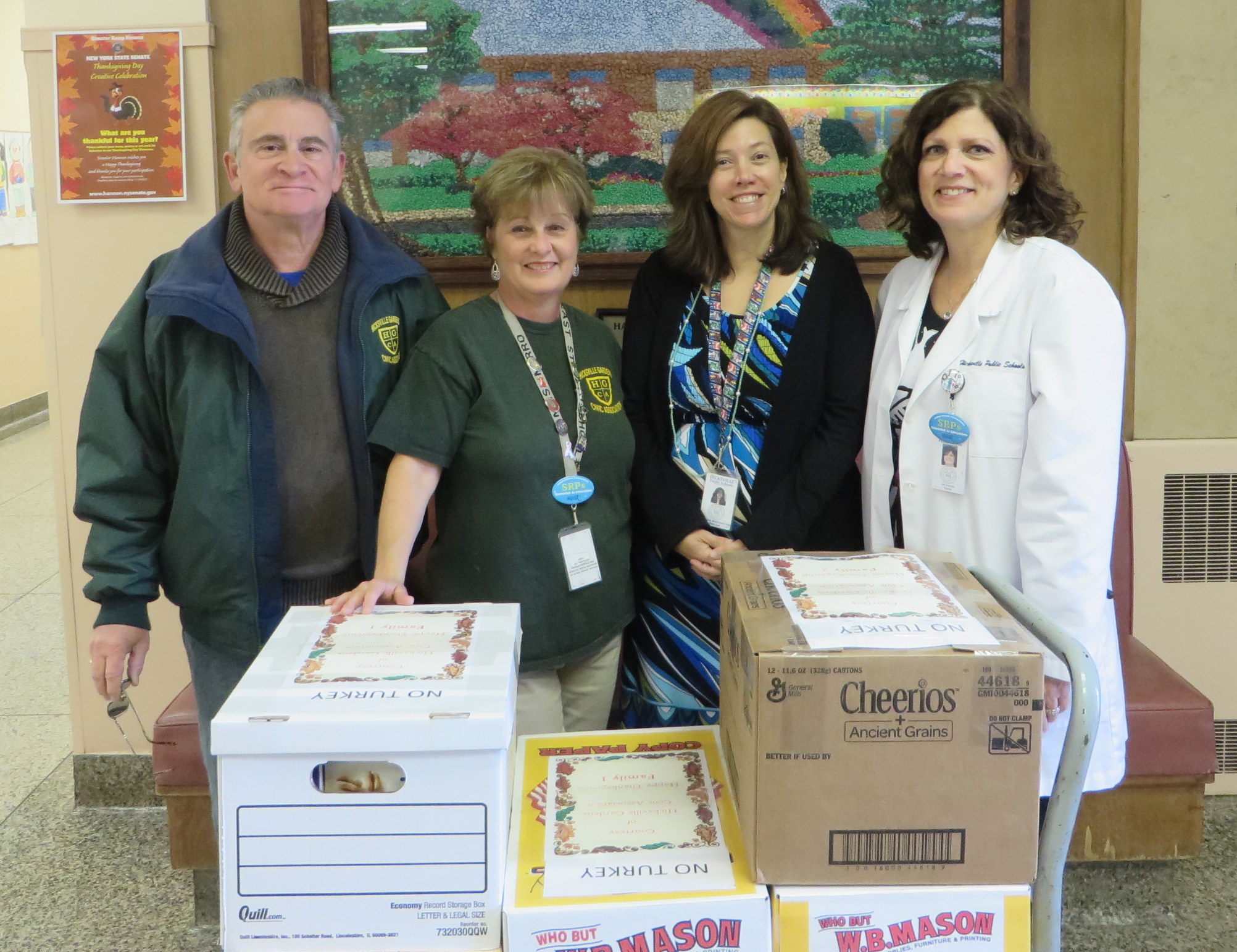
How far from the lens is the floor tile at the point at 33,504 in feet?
20.5

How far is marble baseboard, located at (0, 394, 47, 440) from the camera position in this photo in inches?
329

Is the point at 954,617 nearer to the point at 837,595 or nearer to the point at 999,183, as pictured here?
the point at 837,595

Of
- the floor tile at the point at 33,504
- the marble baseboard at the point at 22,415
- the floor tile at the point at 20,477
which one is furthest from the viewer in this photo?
the marble baseboard at the point at 22,415

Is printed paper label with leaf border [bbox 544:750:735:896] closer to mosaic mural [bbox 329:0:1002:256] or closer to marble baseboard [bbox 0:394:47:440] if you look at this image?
mosaic mural [bbox 329:0:1002:256]

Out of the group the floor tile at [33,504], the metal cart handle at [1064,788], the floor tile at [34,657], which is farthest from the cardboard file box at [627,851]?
the floor tile at [33,504]

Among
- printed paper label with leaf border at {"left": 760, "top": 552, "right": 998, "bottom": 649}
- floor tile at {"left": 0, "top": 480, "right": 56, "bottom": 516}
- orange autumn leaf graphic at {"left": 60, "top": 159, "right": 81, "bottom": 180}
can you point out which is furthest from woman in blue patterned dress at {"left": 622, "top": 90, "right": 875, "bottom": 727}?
floor tile at {"left": 0, "top": 480, "right": 56, "bottom": 516}

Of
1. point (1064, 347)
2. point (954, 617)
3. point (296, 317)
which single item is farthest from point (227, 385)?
point (1064, 347)

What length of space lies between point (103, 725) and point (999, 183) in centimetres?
266

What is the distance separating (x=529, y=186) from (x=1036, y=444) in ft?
3.23

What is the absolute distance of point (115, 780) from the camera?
302cm

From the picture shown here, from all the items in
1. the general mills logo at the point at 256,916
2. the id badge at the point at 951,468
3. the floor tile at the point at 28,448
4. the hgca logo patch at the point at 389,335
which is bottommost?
the floor tile at the point at 28,448

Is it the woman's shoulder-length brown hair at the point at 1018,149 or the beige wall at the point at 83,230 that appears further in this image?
the beige wall at the point at 83,230

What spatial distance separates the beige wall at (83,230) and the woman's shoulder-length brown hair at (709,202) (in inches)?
52.4

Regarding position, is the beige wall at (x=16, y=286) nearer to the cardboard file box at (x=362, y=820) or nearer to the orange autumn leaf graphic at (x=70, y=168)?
the orange autumn leaf graphic at (x=70, y=168)
